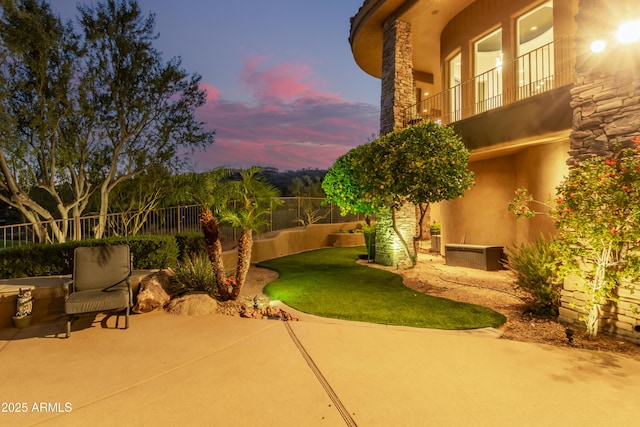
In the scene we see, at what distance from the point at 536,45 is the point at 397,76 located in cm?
383

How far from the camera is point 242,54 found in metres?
24.2

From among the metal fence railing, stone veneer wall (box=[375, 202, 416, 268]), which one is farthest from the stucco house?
the metal fence railing

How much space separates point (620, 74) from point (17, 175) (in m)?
11.8

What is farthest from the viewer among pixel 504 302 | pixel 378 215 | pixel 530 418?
pixel 378 215

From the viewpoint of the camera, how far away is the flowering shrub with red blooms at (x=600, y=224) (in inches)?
150

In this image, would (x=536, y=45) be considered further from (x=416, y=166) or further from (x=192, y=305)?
(x=192, y=305)

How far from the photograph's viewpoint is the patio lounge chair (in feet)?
15.4

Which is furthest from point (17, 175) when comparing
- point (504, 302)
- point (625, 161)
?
point (625, 161)

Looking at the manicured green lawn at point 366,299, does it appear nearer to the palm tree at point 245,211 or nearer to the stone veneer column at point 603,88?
the palm tree at point 245,211

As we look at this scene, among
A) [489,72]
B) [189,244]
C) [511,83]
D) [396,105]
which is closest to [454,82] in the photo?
[489,72]

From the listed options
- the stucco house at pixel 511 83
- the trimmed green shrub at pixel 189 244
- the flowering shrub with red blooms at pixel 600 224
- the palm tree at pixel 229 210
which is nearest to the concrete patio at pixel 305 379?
the flowering shrub with red blooms at pixel 600 224

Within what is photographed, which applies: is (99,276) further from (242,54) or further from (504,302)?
(242,54)

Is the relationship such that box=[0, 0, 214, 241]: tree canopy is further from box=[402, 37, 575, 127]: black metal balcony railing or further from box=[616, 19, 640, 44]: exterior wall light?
box=[616, 19, 640, 44]: exterior wall light

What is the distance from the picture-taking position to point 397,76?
1023 cm
